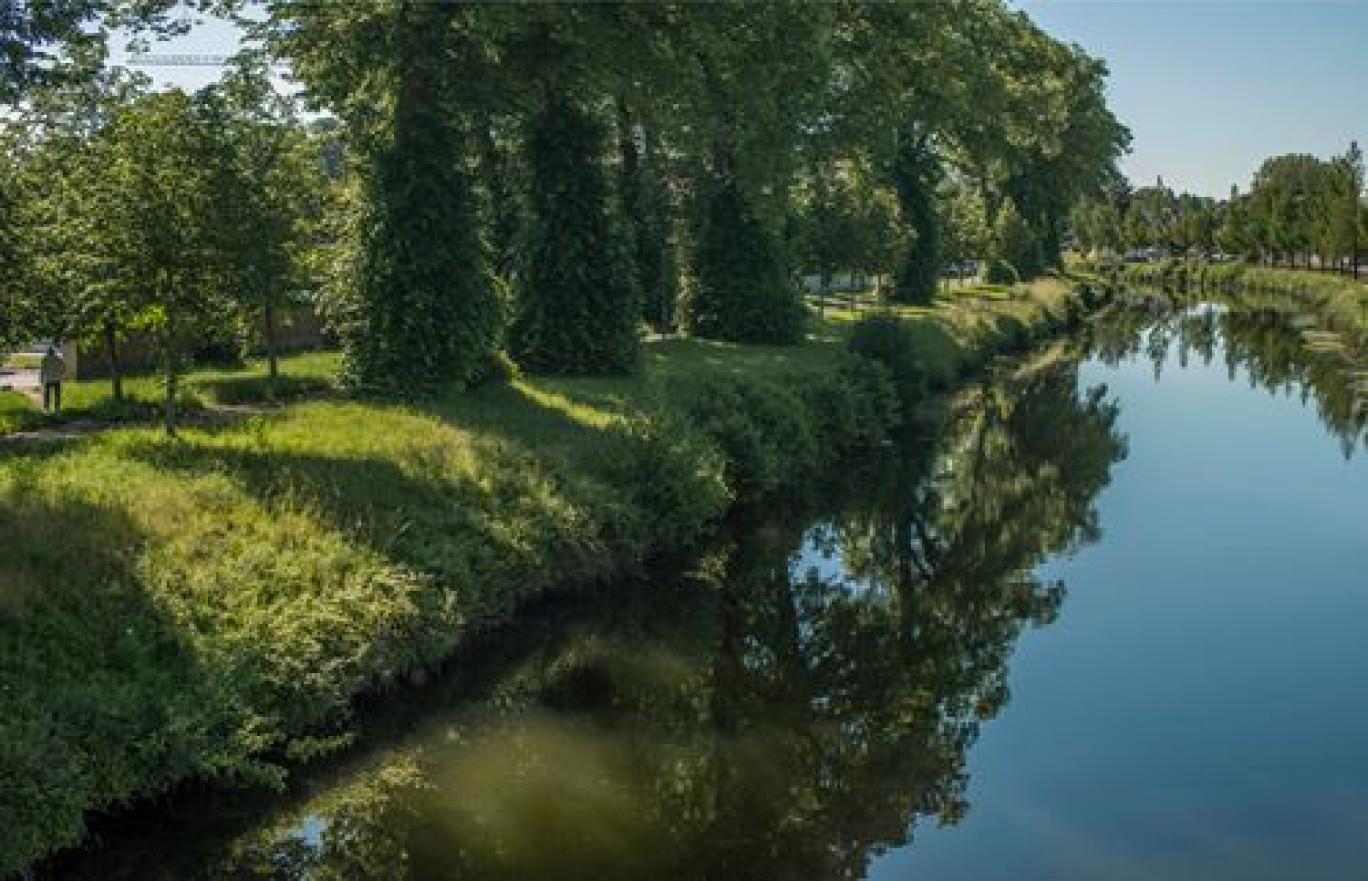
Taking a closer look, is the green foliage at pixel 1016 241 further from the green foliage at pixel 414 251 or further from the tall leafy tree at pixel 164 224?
Answer: the tall leafy tree at pixel 164 224

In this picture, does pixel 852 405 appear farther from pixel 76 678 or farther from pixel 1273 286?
pixel 1273 286

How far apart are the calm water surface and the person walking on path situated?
11.9 m

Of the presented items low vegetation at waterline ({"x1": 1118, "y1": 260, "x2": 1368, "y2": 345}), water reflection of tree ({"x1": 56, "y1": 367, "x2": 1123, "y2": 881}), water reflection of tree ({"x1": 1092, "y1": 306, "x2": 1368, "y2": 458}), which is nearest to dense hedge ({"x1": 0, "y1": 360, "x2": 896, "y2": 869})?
water reflection of tree ({"x1": 56, "y1": 367, "x2": 1123, "y2": 881})

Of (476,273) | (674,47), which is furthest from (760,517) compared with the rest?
(674,47)

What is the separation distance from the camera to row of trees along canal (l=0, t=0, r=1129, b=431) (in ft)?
65.1

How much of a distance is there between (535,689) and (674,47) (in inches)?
791

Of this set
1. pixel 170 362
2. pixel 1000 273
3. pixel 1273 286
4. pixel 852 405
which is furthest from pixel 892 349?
pixel 1273 286

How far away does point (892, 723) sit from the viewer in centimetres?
1616

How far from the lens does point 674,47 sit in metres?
31.4

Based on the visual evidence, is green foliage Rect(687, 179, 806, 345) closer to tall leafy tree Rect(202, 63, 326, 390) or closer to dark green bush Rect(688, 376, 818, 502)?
dark green bush Rect(688, 376, 818, 502)

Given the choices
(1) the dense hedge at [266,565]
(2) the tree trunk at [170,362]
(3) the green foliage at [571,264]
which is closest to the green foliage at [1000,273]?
(3) the green foliage at [571,264]

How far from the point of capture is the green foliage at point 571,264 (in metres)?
30.7

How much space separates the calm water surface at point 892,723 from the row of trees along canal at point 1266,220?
66274 mm

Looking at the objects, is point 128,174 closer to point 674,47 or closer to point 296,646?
point 296,646
